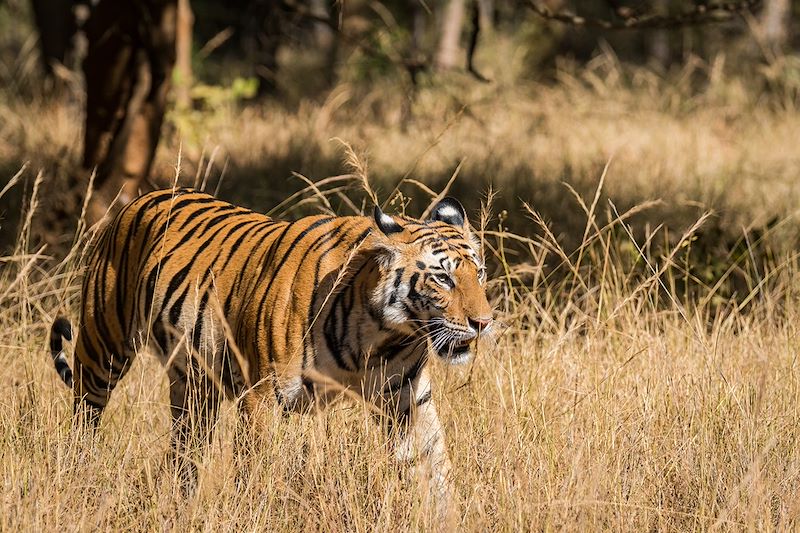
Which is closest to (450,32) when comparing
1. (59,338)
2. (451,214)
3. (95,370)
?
(59,338)

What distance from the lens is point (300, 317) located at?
3.48 m

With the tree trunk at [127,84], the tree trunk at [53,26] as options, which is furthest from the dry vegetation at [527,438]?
the tree trunk at [53,26]

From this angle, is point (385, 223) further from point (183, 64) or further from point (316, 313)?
point (183, 64)

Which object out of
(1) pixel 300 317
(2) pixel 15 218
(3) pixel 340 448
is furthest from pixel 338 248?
(2) pixel 15 218

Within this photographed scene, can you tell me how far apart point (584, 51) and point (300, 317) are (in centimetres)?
2428

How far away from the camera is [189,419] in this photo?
3795 millimetres

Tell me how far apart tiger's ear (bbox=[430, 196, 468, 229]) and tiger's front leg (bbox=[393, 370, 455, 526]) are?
0.48 metres

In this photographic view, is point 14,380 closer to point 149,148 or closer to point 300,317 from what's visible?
point 300,317

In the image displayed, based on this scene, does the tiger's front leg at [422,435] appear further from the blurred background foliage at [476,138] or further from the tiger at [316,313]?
the blurred background foliage at [476,138]

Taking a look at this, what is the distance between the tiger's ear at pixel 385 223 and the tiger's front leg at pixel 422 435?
0.49 m

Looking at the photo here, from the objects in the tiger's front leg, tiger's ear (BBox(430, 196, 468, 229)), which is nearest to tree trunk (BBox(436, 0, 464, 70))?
tiger's ear (BBox(430, 196, 468, 229))

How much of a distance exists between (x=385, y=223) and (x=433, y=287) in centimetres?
24

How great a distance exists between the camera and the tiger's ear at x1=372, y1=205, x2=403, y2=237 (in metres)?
3.39

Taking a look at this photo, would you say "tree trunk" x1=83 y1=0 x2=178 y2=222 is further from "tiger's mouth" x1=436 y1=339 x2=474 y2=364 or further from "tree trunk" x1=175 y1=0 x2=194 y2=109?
"tiger's mouth" x1=436 y1=339 x2=474 y2=364
